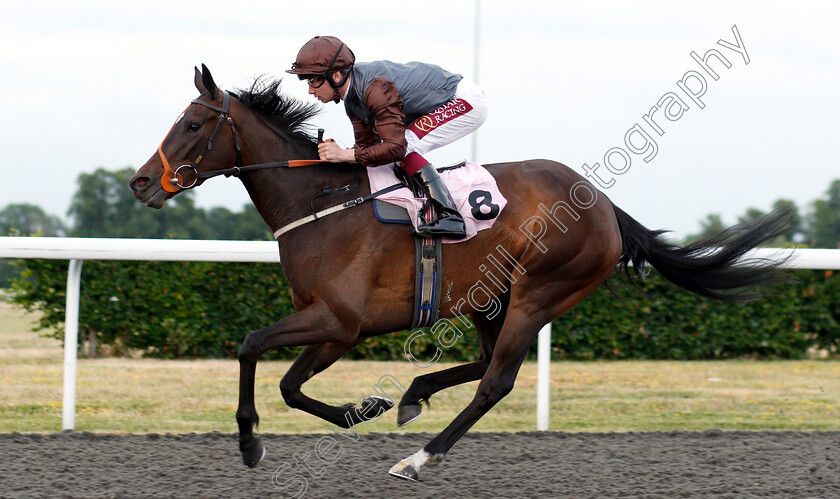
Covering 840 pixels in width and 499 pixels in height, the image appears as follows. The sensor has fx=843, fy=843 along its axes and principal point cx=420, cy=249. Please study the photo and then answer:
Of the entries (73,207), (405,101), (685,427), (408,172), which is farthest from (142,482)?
(73,207)

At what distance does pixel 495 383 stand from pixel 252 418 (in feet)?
3.40

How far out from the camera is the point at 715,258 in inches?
162

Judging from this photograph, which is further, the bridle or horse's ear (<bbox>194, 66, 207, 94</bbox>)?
horse's ear (<bbox>194, 66, 207, 94</bbox>)

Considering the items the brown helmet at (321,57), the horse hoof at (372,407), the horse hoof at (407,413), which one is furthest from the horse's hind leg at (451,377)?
the brown helmet at (321,57)

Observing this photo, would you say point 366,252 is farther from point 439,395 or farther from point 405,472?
point 439,395

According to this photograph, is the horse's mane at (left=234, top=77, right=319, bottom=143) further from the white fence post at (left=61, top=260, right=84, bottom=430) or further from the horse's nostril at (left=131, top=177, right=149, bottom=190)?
the white fence post at (left=61, top=260, right=84, bottom=430)

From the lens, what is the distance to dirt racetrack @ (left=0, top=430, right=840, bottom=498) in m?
3.35

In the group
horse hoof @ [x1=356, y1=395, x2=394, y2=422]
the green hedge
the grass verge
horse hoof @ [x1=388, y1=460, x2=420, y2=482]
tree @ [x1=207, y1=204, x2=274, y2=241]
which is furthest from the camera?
tree @ [x1=207, y1=204, x2=274, y2=241]

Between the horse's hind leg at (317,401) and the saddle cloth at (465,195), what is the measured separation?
24.8 inches

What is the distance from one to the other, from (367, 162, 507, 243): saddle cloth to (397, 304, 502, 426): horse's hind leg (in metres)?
0.50

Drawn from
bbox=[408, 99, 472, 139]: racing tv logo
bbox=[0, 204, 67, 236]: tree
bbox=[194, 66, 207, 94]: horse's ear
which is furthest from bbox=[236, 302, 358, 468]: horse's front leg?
bbox=[0, 204, 67, 236]: tree

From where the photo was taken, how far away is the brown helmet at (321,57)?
11.0ft

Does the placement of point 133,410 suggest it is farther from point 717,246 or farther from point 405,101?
point 717,246

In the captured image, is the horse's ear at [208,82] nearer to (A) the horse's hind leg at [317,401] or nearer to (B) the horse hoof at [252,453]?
(A) the horse's hind leg at [317,401]
